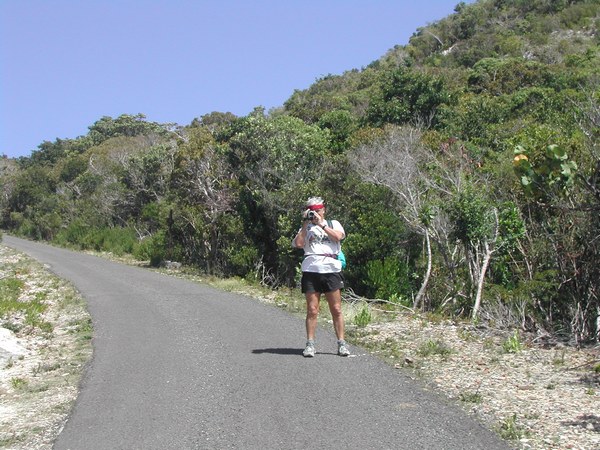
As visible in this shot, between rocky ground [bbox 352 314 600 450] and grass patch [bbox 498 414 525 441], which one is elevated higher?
rocky ground [bbox 352 314 600 450]

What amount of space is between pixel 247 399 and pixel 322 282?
6.63 ft

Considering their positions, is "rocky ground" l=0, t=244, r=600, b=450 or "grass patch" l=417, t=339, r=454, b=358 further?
"grass patch" l=417, t=339, r=454, b=358

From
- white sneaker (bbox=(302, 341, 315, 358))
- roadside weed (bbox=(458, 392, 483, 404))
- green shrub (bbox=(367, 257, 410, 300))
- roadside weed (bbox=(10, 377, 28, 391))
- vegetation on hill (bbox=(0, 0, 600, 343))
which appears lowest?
roadside weed (bbox=(10, 377, 28, 391))

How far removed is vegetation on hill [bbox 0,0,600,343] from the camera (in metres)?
10.2

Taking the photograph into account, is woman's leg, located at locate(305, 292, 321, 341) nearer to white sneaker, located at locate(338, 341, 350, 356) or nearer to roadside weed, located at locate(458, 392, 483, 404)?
white sneaker, located at locate(338, 341, 350, 356)

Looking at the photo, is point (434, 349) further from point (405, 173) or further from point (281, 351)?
point (405, 173)

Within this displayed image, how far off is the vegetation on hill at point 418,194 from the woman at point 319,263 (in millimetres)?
2557

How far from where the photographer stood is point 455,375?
745 cm

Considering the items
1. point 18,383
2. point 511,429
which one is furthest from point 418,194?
point 511,429

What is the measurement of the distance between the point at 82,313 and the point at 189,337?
4844 mm

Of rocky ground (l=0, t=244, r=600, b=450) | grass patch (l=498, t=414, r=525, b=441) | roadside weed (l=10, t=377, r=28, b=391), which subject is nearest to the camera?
grass patch (l=498, t=414, r=525, b=441)

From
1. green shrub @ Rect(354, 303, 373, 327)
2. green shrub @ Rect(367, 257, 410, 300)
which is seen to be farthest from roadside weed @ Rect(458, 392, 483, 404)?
green shrub @ Rect(367, 257, 410, 300)

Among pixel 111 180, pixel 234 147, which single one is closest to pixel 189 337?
pixel 234 147

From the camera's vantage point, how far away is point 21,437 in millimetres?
5914
